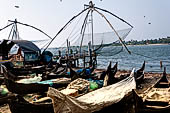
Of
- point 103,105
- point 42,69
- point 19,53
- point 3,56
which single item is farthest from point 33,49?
point 103,105

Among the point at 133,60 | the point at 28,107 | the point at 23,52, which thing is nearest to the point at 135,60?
the point at 133,60

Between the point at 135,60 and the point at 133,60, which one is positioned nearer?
the point at 135,60

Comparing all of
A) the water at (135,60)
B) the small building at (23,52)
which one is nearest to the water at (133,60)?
the water at (135,60)

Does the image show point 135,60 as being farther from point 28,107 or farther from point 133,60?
point 28,107

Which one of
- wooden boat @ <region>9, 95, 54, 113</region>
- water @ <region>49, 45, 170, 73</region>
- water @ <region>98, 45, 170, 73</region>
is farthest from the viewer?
water @ <region>98, 45, 170, 73</region>

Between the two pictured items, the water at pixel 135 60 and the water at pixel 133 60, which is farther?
Result: the water at pixel 135 60

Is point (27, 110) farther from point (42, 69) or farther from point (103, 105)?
point (42, 69)

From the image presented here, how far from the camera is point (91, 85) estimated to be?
789 cm

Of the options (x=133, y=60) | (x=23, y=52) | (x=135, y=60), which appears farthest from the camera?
(x=133, y=60)

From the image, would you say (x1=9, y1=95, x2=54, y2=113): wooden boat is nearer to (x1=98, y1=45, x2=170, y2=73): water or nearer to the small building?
(x1=98, y1=45, x2=170, y2=73): water

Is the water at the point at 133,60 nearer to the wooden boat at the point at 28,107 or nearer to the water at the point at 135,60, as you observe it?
the water at the point at 135,60

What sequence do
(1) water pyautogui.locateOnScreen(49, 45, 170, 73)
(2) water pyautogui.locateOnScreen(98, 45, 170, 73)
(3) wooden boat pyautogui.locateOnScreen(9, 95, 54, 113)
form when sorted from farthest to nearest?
(2) water pyautogui.locateOnScreen(98, 45, 170, 73) < (1) water pyautogui.locateOnScreen(49, 45, 170, 73) < (3) wooden boat pyautogui.locateOnScreen(9, 95, 54, 113)

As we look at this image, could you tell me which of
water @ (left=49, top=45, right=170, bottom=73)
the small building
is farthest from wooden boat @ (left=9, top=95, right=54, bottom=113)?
the small building

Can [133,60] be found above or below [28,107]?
below
